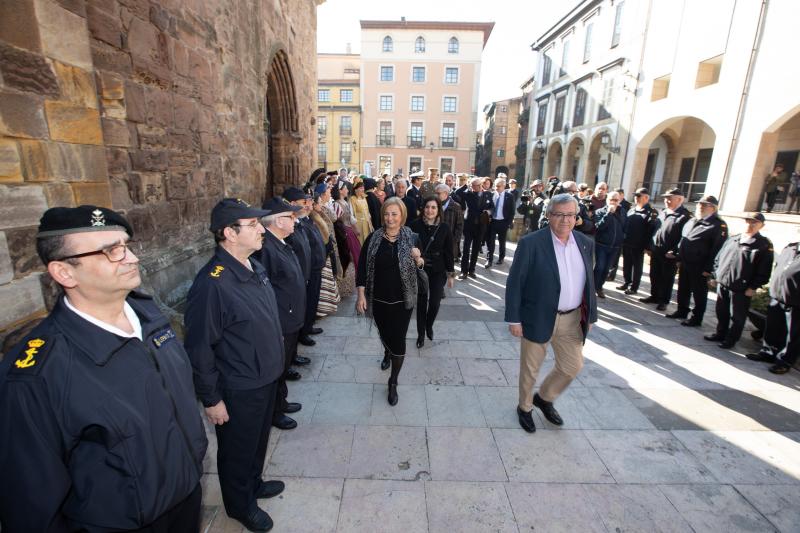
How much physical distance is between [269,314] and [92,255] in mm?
995

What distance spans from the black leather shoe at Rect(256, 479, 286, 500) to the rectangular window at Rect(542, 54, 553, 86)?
91.1 feet

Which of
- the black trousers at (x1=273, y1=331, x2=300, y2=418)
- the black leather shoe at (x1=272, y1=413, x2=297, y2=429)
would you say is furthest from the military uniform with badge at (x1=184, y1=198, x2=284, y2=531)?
the black leather shoe at (x1=272, y1=413, x2=297, y2=429)

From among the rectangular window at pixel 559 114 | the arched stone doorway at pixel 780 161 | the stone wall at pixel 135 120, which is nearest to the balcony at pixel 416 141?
the rectangular window at pixel 559 114

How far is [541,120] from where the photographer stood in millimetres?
25781

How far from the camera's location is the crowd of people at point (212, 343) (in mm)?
1187

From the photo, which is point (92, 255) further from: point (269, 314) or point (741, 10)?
point (741, 10)

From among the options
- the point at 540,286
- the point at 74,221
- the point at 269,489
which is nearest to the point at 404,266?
the point at 540,286

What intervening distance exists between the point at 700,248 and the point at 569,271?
3753mm

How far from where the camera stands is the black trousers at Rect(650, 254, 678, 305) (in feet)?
20.6

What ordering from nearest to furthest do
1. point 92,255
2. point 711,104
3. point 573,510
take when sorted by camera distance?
point 92,255, point 573,510, point 711,104

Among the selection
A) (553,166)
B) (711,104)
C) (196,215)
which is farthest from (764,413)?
(553,166)

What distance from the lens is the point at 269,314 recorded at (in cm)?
222

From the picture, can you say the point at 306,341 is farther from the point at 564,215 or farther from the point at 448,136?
the point at 448,136

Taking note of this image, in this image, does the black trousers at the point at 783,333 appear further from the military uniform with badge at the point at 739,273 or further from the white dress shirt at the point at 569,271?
the white dress shirt at the point at 569,271
